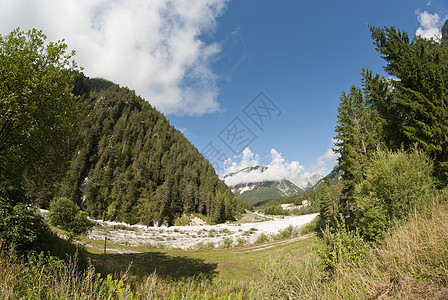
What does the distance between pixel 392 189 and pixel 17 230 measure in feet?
82.6

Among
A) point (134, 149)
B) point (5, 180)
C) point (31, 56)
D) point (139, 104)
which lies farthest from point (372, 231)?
point (139, 104)

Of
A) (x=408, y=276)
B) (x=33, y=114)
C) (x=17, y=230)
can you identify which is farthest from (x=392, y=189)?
(x=33, y=114)

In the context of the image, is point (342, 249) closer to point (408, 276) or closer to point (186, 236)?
point (408, 276)

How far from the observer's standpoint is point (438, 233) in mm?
5566

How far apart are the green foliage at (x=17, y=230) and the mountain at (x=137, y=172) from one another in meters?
89.0

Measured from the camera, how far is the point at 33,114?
11312 millimetres

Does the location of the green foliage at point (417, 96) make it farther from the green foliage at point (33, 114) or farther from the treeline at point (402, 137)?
the green foliage at point (33, 114)

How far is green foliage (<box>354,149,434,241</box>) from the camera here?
15.0 m

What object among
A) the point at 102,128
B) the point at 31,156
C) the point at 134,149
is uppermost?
the point at 102,128

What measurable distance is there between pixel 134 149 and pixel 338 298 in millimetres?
161059

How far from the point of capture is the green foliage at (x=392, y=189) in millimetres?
14977

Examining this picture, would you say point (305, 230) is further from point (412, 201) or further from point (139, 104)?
point (139, 104)

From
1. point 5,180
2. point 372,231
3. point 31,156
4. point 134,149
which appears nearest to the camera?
point 5,180

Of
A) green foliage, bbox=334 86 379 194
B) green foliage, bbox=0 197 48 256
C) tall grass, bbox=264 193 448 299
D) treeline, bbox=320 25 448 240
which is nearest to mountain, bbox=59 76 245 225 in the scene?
green foliage, bbox=0 197 48 256
